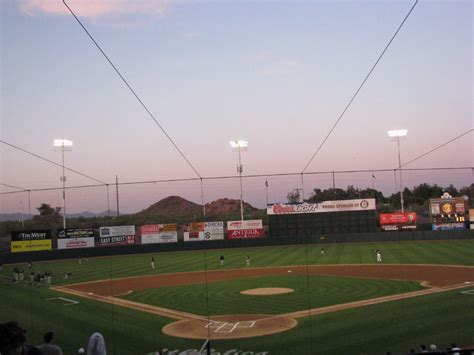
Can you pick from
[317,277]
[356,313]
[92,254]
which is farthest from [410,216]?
[92,254]

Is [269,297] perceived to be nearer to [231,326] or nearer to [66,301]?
[231,326]

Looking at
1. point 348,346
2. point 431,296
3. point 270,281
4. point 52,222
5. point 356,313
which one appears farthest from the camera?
point 52,222

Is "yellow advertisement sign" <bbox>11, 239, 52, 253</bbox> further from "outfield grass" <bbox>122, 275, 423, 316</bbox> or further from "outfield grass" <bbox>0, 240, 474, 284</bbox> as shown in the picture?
"outfield grass" <bbox>122, 275, 423, 316</bbox>

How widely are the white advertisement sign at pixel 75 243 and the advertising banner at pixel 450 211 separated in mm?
25867

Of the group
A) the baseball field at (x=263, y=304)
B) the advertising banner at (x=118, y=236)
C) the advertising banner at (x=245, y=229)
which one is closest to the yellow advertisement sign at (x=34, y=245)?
the baseball field at (x=263, y=304)

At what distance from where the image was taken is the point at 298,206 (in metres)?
33.1

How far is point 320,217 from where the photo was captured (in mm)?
31812

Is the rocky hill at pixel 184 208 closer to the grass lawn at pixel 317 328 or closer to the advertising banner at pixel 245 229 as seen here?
the advertising banner at pixel 245 229

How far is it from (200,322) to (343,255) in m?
22.9

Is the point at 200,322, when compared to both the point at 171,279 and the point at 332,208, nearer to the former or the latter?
the point at 171,279

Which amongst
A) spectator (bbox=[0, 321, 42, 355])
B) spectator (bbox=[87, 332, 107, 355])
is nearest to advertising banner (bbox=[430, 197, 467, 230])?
spectator (bbox=[87, 332, 107, 355])

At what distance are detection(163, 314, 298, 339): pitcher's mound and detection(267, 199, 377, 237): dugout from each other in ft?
51.1

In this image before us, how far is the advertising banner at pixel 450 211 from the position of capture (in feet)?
111

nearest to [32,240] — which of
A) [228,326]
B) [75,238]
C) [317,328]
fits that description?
[75,238]
